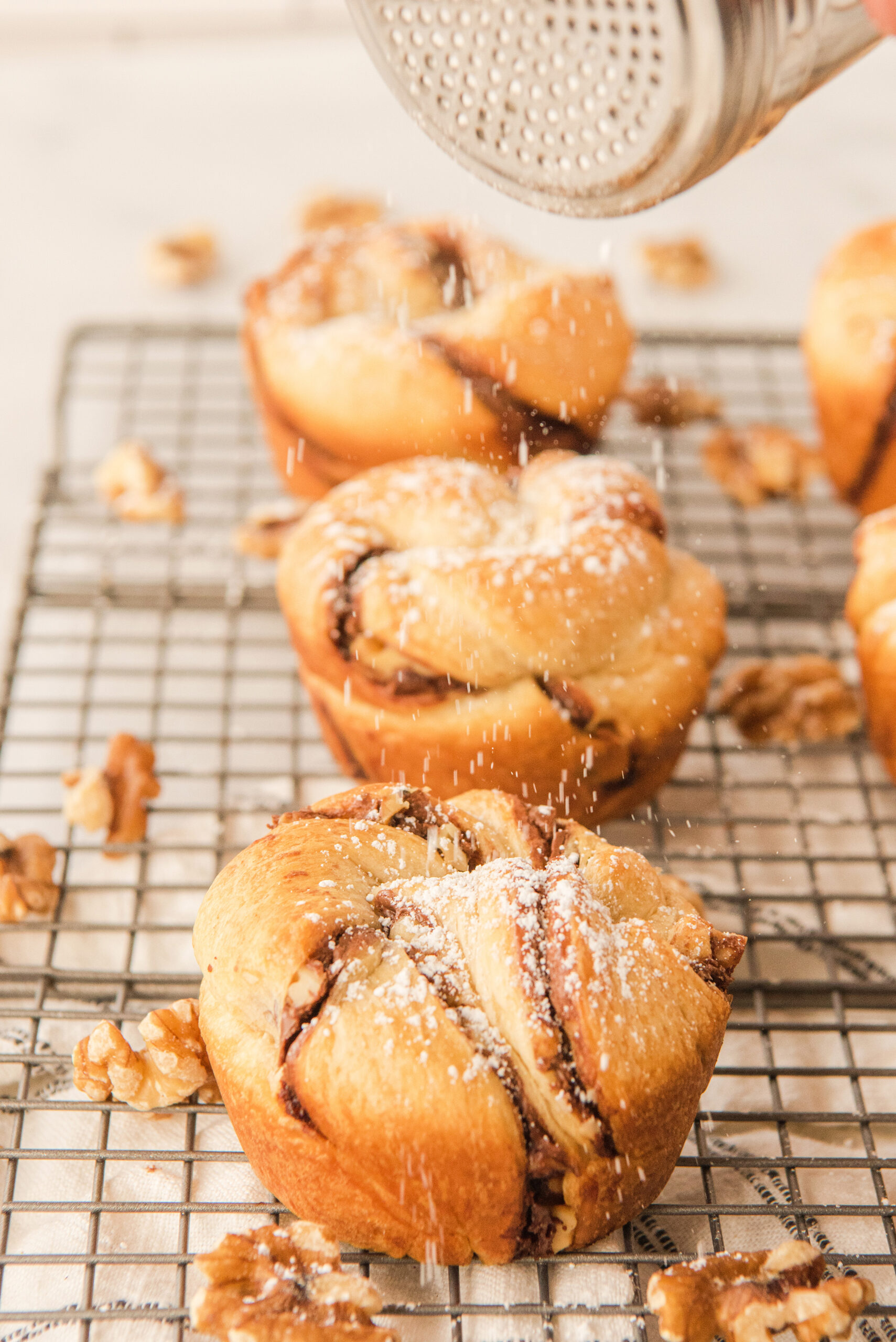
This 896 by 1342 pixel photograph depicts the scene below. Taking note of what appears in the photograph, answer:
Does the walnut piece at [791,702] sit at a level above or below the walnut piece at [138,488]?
below

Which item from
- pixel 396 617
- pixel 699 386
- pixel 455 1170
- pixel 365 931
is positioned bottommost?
pixel 455 1170

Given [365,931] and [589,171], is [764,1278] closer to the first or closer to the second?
[365,931]

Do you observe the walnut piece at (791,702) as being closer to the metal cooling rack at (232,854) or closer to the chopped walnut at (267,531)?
the metal cooling rack at (232,854)

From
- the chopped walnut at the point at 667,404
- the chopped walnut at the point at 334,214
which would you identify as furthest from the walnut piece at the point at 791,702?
the chopped walnut at the point at 334,214

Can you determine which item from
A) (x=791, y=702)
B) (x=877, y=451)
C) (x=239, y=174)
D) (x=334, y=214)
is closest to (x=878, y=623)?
(x=791, y=702)

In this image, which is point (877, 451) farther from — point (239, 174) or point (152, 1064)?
point (239, 174)

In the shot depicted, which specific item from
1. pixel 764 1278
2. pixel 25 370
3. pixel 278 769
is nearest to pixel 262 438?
pixel 25 370
